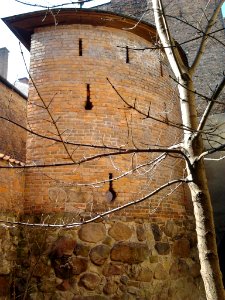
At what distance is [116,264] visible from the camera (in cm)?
478

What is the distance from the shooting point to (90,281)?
461 cm

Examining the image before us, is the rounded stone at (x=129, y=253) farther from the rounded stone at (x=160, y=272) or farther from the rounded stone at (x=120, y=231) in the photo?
the rounded stone at (x=160, y=272)

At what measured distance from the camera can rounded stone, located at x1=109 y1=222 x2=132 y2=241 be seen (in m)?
4.91

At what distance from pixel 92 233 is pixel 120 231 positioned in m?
0.45

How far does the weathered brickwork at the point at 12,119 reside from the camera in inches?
346

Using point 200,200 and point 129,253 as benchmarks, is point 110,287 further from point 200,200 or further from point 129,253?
point 200,200

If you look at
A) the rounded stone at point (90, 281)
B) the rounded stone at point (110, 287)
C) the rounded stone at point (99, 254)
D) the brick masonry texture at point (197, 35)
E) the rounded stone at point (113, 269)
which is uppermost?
the brick masonry texture at point (197, 35)

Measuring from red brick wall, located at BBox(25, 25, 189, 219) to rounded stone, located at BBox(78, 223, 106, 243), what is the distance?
0.75 ft

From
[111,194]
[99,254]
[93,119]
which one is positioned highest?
[93,119]

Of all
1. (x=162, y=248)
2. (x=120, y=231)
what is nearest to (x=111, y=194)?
(x=120, y=231)

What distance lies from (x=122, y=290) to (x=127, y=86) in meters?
3.58

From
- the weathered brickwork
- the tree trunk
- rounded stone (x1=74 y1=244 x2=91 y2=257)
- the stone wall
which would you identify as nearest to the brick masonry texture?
the weathered brickwork

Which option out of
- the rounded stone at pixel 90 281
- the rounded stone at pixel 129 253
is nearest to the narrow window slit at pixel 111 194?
the rounded stone at pixel 129 253

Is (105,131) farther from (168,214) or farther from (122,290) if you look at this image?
(122,290)
